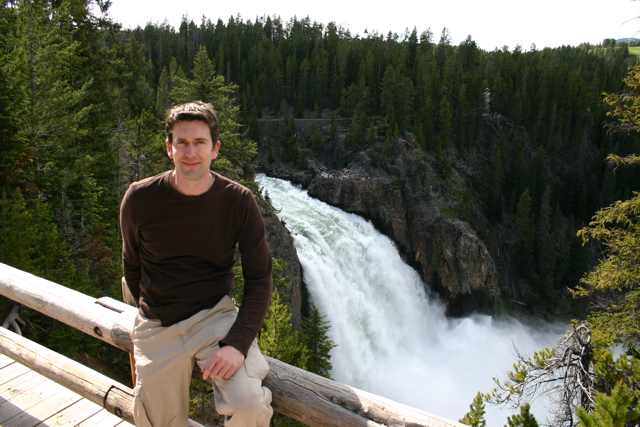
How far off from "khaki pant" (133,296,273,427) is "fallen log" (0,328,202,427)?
1.31 feet

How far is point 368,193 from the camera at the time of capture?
43.0m

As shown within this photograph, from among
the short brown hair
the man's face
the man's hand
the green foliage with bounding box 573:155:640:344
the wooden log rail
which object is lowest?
the green foliage with bounding box 573:155:640:344

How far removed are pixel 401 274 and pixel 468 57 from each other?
61399 mm

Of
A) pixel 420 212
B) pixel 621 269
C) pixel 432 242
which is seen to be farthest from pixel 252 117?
pixel 621 269

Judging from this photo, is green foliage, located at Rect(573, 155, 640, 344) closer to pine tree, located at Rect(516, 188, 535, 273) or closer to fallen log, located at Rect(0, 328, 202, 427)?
fallen log, located at Rect(0, 328, 202, 427)

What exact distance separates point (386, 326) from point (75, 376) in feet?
91.1

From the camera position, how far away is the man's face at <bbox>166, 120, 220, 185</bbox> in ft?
7.93

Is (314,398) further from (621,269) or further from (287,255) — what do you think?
(287,255)

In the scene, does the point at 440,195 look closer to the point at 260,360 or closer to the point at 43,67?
the point at 43,67

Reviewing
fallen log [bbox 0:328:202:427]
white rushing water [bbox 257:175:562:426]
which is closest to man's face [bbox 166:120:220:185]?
fallen log [bbox 0:328:202:427]

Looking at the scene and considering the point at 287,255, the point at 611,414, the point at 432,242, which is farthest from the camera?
the point at 432,242

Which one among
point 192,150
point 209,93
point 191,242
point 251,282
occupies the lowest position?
point 251,282

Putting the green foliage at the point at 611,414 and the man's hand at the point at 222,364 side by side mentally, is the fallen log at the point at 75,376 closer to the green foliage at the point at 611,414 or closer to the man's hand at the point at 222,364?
the man's hand at the point at 222,364

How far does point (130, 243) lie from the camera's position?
2.58 meters
